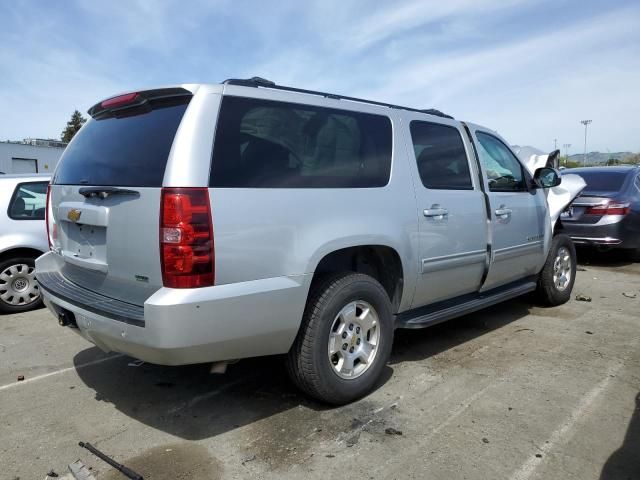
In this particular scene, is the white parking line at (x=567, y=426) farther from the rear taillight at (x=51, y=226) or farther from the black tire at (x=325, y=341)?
the rear taillight at (x=51, y=226)

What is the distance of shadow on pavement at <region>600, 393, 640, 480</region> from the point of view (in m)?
2.57

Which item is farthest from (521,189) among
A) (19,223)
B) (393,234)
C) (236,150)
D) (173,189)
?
(19,223)

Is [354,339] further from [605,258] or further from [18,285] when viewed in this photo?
[605,258]

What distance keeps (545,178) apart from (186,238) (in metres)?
4.01

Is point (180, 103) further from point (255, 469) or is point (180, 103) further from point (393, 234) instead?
point (255, 469)

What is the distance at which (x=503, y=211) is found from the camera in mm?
4539

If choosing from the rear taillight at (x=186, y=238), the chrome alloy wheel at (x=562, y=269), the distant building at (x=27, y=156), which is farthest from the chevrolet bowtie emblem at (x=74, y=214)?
the distant building at (x=27, y=156)

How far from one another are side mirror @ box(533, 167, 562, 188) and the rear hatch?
149 inches

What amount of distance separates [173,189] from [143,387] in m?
1.80

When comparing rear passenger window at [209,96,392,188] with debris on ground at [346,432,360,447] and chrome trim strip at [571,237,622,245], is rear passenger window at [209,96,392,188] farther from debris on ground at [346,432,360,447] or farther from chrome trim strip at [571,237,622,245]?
chrome trim strip at [571,237,622,245]

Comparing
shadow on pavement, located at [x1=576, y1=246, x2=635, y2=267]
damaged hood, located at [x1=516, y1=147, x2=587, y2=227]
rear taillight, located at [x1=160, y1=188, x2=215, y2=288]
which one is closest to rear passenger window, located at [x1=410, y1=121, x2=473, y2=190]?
damaged hood, located at [x1=516, y1=147, x2=587, y2=227]

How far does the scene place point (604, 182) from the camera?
836 centimetres

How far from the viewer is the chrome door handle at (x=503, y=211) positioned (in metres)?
4.48

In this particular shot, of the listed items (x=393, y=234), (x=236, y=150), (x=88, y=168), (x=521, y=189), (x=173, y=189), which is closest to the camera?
(x=173, y=189)
